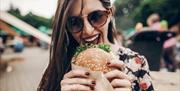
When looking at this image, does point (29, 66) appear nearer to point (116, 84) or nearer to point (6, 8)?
point (6, 8)

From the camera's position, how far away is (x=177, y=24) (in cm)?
163

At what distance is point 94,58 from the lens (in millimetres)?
696

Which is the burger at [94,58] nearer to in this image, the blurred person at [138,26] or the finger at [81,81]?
the finger at [81,81]

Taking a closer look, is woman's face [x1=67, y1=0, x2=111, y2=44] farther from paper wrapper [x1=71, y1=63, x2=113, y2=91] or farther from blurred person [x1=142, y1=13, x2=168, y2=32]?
blurred person [x1=142, y1=13, x2=168, y2=32]

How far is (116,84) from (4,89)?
20.1 inches

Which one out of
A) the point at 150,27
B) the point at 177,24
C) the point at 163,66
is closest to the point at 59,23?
the point at 150,27

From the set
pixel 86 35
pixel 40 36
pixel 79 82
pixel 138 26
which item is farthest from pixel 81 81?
pixel 138 26

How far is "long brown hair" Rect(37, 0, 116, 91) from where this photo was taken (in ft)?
2.51

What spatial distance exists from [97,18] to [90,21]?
1 centimetres

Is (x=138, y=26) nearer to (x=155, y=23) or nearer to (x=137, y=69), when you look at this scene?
(x=155, y=23)

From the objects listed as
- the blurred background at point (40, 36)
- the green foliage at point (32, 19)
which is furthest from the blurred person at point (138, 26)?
the green foliage at point (32, 19)

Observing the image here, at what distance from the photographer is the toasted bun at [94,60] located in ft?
2.27

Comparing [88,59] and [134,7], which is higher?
[134,7]

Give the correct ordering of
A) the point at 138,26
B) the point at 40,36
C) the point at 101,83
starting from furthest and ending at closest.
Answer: the point at 138,26, the point at 40,36, the point at 101,83
